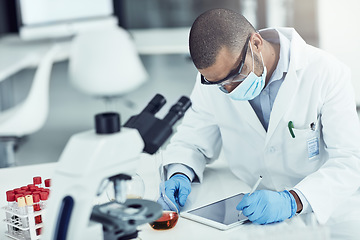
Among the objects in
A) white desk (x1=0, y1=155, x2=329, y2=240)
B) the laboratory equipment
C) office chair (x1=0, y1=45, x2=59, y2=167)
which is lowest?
office chair (x1=0, y1=45, x2=59, y2=167)

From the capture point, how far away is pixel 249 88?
5.24ft

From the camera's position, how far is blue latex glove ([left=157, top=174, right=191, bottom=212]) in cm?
140

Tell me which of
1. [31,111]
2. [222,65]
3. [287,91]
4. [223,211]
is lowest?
[31,111]

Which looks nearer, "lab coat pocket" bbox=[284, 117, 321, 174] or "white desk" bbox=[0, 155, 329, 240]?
"white desk" bbox=[0, 155, 329, 240]

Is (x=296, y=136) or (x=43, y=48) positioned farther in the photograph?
(x=43, y=48)

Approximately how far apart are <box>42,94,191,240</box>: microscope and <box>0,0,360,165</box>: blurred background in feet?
7.27

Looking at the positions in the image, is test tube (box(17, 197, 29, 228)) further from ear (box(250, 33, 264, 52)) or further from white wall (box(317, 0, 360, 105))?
white wall (box(317, 0, 360, 105))

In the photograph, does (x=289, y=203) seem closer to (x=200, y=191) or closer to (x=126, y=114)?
(x=200, y=191)

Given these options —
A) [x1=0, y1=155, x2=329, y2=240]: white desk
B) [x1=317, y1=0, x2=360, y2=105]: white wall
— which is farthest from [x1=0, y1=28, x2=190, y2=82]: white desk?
[x1=0, y1=155, x2=329, y2=240]: white desk

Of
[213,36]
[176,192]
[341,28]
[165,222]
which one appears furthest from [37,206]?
[341,28]

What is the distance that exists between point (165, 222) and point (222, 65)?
19.8 inches

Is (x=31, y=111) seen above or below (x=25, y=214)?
below

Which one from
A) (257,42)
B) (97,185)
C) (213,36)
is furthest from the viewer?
(257,42)

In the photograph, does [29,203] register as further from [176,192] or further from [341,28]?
[341,28]
